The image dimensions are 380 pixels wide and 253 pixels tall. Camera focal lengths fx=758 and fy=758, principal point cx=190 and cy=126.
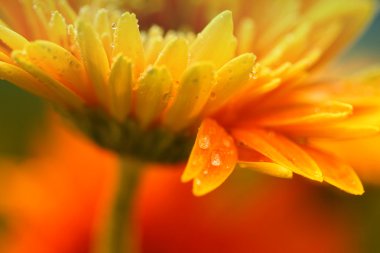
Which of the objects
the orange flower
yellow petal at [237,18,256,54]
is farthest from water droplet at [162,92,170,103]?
the orange flower

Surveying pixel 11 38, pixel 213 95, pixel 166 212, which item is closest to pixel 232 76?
pixel 213 95

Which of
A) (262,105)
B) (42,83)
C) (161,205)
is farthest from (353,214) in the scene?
(42,83)

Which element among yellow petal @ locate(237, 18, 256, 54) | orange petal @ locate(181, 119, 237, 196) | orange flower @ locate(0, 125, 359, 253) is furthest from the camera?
orange flower @ locate(0, 125, 359, 253)

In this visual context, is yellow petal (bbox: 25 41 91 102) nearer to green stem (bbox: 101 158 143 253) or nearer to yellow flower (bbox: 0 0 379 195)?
yellow flower (bbox: 0 0 379 195)

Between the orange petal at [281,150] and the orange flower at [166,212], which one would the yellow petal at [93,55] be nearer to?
the orange petal at [281,150]

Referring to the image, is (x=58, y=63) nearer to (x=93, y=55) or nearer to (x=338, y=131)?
(x=93, y=55)

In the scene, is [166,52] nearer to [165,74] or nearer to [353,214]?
[165,74]
